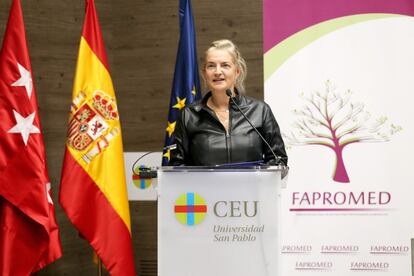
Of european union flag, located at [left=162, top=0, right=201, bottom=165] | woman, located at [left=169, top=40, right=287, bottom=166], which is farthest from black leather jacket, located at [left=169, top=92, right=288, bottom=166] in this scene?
european union flag, located at [left=162, top=0, right=201, bottom=165]

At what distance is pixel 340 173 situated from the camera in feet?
13.8

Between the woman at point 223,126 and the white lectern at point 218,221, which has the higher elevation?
Answer: the woman at point 223,126

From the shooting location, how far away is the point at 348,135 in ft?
13.8

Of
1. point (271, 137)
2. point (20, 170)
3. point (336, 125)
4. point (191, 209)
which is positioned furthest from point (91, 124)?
point (336, 125)

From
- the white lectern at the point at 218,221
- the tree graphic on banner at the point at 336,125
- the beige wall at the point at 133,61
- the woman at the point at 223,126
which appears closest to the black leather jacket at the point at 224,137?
the woman at the point at 223,126

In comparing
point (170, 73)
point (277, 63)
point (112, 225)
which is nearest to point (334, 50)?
point (277, 63)

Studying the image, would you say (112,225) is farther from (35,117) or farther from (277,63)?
(277,63)

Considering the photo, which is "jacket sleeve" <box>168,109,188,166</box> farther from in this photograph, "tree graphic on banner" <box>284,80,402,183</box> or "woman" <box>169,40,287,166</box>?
"tree graphic on banner" <box>284,80,402,183</box>

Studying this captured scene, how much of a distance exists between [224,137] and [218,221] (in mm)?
527

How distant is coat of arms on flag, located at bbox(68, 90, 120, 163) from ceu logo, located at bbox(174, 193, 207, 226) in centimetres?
144

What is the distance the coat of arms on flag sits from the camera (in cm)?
366

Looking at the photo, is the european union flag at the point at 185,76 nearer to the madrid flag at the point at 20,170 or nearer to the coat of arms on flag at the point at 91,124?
the coat of arms on flag at the point at 91,124

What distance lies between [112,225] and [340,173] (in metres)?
1.58

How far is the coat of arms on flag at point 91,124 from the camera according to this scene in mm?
3656
